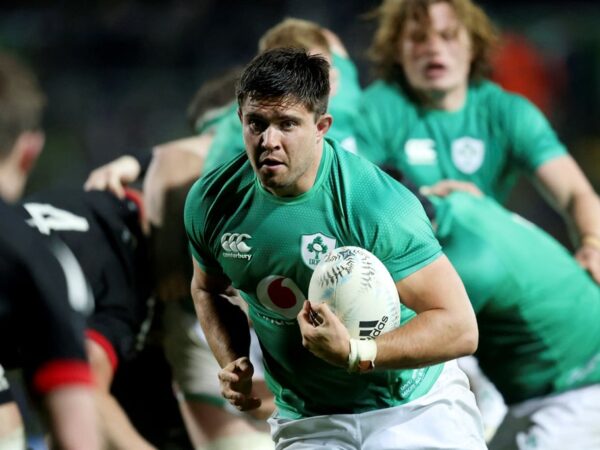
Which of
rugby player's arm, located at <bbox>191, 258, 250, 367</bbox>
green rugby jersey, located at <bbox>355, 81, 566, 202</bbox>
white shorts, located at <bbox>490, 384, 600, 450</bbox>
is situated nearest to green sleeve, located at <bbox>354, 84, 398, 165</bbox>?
green rugby jersey, located at <bbox>355, 81, 566, 202</bbox>

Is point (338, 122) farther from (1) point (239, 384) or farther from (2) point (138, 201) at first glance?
(1) point (239, 384)

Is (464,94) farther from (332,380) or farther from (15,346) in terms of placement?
(15,346)

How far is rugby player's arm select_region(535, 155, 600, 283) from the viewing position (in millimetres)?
5039

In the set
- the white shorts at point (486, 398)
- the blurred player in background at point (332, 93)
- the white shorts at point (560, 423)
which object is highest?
the blurred player in background at point (332, 93)

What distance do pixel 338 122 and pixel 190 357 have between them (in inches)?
55.2

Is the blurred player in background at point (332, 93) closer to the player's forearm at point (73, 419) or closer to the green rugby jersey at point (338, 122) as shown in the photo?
the green rugby jersey at point (338, 122)

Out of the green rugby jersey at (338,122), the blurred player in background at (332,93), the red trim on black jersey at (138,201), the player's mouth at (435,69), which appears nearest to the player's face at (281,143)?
the blurred player in background at (332,93)

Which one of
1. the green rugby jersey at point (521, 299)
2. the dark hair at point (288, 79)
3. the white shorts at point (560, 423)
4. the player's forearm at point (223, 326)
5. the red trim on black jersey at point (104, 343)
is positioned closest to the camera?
the dark hair at point (288, 79)

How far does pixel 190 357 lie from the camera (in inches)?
219

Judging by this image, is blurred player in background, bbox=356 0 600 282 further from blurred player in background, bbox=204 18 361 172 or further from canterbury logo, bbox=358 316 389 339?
canterbury logo, bbox=358 316 389 339

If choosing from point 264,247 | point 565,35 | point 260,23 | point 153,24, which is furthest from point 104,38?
point 264,247

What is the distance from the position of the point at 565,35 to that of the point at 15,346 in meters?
8.91

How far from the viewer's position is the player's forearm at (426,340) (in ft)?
9.81

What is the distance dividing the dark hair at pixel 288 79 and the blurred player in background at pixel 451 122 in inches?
105
